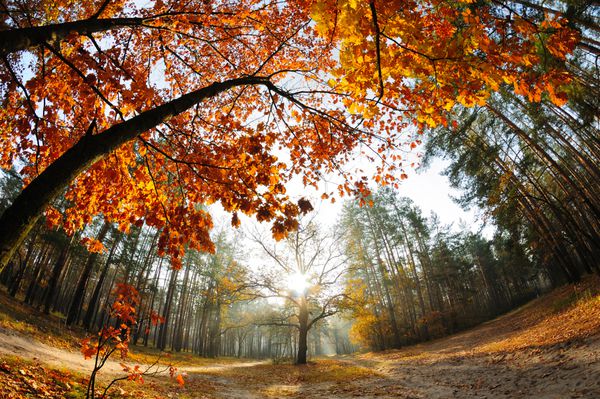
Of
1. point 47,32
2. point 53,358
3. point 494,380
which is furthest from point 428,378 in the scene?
point 47,32

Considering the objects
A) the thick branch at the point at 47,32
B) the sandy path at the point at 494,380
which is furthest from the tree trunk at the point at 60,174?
the sandy path at the point at 494,380

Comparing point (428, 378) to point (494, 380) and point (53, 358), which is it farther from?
point (53, 358)

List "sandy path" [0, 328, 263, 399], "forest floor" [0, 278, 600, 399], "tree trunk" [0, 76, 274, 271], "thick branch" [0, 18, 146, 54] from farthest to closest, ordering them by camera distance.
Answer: "sandy path" [0, 328, 263, 399] → "forest floor" [0, 278, 600, 399] → "thick branch" [0, 18, 146, 54] → "tree trunk" [0, 76, 274, 271]

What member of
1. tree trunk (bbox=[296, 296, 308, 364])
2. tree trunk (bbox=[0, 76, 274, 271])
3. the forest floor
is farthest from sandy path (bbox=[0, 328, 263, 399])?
tree trunk (bbox=[296, 296, 308, 364])

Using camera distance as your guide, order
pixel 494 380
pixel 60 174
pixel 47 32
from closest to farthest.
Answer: pixel 60 174 → pixel 47 32 → pixel 494 380

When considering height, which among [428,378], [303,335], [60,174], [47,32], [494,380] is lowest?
[428,378]

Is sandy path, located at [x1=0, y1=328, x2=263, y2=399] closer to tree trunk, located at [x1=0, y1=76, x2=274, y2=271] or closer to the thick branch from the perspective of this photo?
tree trunk, located at [x1=0, y1=76, x2=274, y2=271]

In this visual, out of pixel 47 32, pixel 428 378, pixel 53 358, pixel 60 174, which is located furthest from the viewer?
pixel 428 378

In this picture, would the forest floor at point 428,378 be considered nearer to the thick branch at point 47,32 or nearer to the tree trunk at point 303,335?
the thick branch at point 47,32

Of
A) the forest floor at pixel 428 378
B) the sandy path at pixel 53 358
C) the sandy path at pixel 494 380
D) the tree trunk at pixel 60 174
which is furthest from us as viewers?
the sandy path at pixel 53 358

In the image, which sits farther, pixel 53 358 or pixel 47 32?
pixel 53 358

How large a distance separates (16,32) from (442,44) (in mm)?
4594

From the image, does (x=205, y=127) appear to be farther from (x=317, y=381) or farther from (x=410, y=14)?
(x=317, y=381)

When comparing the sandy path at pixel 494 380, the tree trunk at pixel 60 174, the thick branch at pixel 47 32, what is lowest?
the sandy path at pixel 494 380
